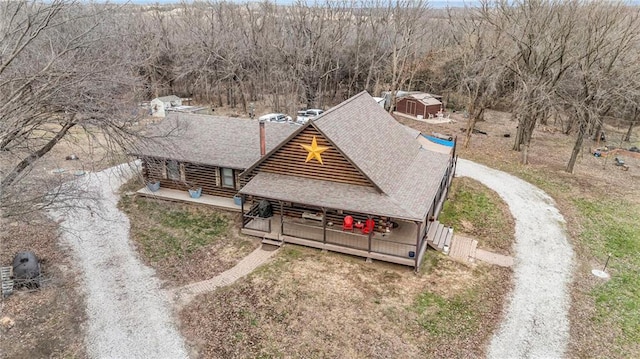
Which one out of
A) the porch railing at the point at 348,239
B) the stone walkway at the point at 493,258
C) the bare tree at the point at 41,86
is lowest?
the stone walkway at the point at 493,258

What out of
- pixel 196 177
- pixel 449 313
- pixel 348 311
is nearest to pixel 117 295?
pixel 348 311

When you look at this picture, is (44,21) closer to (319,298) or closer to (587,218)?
(319,298)

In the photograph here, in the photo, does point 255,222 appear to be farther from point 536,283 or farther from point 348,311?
point 536,283

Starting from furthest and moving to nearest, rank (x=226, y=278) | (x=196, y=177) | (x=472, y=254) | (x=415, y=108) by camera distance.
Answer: (x=415, y=108) < (x=196, y=177) < (x=472, y=254) < (x=226, y=278)

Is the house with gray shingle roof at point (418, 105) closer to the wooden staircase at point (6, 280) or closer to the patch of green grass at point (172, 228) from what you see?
the patch of green grass at point (172, 228)

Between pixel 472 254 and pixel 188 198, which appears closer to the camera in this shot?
pixel 472 254

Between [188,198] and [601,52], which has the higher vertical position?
[601,52]

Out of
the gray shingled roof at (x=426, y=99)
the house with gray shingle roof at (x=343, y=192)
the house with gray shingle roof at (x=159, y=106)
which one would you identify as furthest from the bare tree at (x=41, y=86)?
the gray shingled roof at (x=426, y=99)

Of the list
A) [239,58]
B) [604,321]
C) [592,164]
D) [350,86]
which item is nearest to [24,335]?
[604,321]
